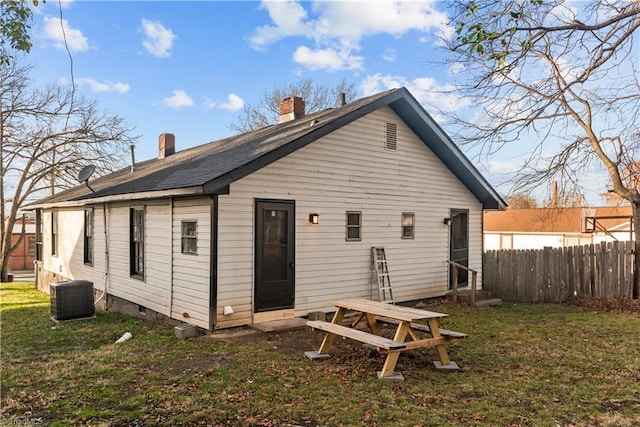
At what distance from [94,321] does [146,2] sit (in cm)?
646

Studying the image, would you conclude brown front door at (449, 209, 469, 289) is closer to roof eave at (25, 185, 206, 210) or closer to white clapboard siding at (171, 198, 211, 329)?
white clapboard siding at (171, 198, 211, 329)

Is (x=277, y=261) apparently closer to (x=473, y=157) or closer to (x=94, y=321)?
(x=94, y=321)

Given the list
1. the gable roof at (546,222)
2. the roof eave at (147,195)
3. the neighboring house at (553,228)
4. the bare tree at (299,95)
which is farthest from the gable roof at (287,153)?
the bare tree at (299,95)

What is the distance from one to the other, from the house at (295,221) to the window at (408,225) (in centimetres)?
3

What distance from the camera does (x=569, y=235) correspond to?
Result: 1108 inches

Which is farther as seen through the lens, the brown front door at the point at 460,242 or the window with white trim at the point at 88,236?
the window with white trim at the point at 88,236

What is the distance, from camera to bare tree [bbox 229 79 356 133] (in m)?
30.2

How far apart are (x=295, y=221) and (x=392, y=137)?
3.27 meters

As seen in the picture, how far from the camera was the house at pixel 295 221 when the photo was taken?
7.48 metres

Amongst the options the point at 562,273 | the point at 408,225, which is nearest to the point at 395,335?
the point at 408,225

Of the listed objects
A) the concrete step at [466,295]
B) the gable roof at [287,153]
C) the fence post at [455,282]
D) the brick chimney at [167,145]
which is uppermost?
the brick chimney at [167,145]

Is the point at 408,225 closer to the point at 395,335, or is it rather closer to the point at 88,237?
the point at 395,335

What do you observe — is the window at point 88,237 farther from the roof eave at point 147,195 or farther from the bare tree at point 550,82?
the bare tree at point 550,82

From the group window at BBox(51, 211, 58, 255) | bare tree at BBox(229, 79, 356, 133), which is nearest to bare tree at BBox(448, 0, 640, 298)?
window at BBox(51, 211, 58, 255)
